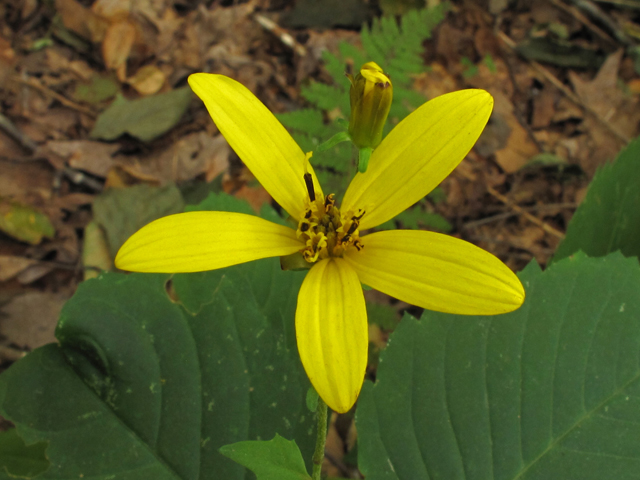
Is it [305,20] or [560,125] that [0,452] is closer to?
[305,20]

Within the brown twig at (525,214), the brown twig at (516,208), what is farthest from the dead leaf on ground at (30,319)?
the brown twig at (525,214)

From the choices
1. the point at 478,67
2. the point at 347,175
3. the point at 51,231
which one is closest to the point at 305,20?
the point at 478,67

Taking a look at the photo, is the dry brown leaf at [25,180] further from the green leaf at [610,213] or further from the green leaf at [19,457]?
the green leaf at [610,213]

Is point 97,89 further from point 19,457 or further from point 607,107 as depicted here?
point 607,107

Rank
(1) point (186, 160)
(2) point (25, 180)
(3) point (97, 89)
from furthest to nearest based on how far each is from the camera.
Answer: (3) point (97, 89), (1) point (186, 160), (2) point (25, 180)

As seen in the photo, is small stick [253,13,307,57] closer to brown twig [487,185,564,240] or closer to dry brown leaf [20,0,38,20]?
dry brown leaf [20,0,38,20]

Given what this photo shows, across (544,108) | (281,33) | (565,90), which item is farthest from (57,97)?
(565,90)
